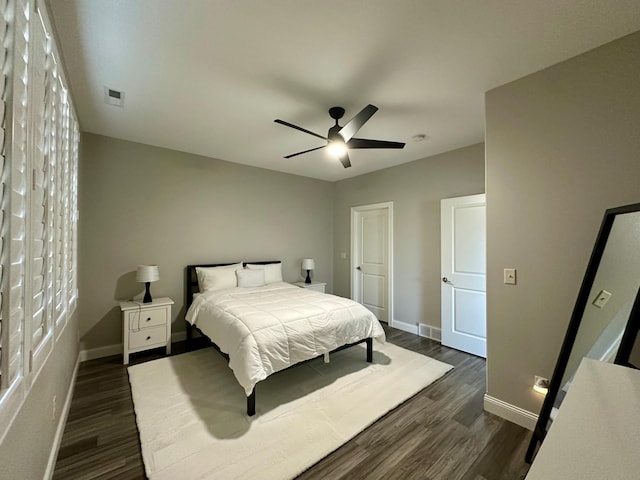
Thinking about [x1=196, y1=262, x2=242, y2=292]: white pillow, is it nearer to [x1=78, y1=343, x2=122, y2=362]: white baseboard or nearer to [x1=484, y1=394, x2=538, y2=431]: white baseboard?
[x1=78, y1=343, x2=122, y2=362]: white baseboard

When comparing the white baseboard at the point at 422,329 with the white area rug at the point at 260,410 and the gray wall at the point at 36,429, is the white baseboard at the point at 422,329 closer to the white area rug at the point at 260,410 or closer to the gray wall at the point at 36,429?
the white area rug at the point at 260,410

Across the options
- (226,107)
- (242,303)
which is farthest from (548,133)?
(242,303)

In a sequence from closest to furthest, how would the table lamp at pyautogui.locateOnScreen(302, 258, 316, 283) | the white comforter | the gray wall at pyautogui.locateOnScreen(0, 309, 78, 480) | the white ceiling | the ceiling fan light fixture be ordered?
1. the gray wall at pyautogui.locateOnScreen(0, 309, 78, 480)
2. the white ceiling
3. the white comforter
4. the ceiling fan light fixture
5. the table lamp at pyautogui.locateOnScreen(302, 258, 316, 283)

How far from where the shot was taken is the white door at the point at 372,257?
4559mm

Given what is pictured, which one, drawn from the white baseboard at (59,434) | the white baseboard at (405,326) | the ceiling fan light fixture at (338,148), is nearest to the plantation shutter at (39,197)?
the white baseboard at (59,434)

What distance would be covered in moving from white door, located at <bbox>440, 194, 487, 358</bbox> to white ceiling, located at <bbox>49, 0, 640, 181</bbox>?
3.50 ft

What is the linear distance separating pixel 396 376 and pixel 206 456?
181 centimetres

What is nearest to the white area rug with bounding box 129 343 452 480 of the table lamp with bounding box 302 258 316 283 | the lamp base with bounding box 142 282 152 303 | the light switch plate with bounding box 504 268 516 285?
the lamp base with bounding box 142 282 152 303

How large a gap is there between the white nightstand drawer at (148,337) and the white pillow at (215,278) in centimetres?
68

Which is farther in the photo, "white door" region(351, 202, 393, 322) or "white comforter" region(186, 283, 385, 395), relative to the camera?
"white door" region(351, 202, 393, 322)

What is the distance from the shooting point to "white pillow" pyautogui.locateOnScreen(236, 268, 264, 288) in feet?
12.7

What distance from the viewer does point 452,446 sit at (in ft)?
5.90

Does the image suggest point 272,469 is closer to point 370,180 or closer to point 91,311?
point 91,311

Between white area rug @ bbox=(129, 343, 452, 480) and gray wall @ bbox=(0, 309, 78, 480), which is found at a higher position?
gray wall @ bbox=(0, 309, 78, 480)
